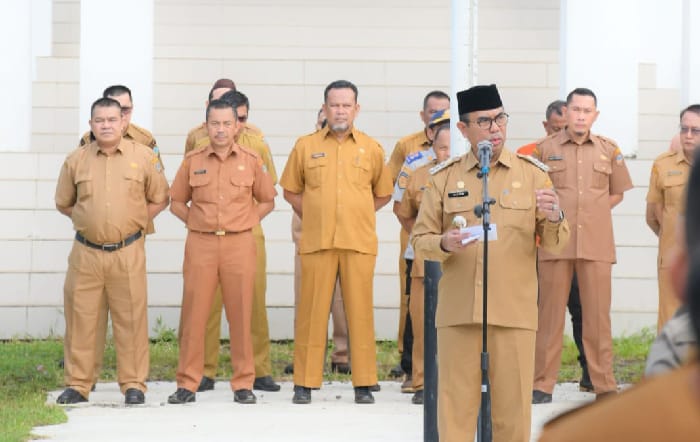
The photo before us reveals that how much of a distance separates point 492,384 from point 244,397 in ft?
10.3

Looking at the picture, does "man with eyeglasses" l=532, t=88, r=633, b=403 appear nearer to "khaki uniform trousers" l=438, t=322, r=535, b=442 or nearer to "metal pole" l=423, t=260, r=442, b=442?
"metal pole" l=423, t=260, r=442, b=442

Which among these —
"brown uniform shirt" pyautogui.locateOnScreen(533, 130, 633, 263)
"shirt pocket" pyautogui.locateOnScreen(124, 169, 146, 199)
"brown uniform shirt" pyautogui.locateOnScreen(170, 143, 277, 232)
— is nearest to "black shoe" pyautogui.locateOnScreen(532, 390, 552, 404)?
"brown uniform shirt" pyautogui.locateOnScreen(533, 130, 633, 263)

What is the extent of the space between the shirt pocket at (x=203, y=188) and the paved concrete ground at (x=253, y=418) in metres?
1.32

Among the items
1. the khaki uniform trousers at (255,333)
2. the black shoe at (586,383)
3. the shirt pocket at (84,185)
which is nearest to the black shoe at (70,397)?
the khaki uniform trousers at (255,333)

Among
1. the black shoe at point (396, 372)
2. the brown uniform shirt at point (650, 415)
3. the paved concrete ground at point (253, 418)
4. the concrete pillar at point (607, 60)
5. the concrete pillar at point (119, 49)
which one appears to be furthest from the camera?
the concrete pillar at point (119, 49)

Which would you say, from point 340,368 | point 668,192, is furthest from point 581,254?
point 340,368

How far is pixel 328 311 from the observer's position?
9398 mm

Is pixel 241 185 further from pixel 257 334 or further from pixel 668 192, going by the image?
pixel 668 192

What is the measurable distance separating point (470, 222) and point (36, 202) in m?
6.38

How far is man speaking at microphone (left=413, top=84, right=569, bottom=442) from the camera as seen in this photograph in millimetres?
6398

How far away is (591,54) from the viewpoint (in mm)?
12328

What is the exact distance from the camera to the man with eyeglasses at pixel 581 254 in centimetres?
946

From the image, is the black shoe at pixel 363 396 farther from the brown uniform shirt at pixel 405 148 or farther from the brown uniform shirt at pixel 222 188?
the brown uniform shirt at pixel 405 148

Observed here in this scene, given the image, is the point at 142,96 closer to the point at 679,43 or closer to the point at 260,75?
the point at 260,75
